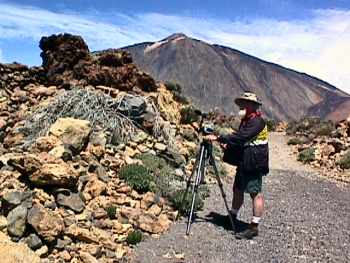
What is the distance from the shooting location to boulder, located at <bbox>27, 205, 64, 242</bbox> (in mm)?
7262

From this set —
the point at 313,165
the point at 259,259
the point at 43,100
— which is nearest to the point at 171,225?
the point at 259,259

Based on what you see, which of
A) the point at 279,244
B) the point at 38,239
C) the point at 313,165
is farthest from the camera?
the point at 313,165

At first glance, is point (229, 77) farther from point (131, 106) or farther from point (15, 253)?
point (15, 253)

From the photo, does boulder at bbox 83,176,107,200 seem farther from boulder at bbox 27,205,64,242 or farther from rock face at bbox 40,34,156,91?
rock face at bbox 40,34,156,91

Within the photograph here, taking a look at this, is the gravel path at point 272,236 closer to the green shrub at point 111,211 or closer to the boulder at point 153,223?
the boulder at point 153,223

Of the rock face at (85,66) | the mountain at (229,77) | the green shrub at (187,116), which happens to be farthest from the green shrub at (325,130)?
the mountain at (229,77)

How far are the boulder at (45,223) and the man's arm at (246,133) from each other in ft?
8.33

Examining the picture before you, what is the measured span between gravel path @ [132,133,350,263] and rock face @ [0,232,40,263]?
1.37 metres

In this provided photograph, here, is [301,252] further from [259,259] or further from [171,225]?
[171,225]

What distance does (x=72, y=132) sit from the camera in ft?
33.6

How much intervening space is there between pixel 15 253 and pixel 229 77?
6552 cm

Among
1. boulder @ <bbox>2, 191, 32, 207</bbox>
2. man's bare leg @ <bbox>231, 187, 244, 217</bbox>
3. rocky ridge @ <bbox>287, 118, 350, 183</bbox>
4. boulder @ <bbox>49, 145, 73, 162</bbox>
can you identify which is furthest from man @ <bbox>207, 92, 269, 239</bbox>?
rocky ridge @ <bbox>287, 118, 350, 183</bbox>

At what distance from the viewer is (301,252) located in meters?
8.14

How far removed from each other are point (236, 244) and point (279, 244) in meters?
0.64
